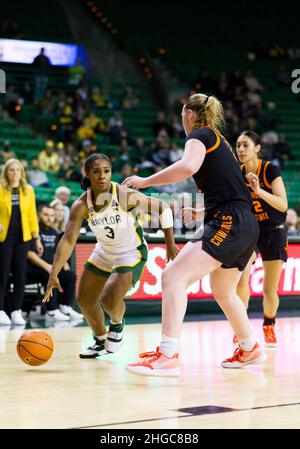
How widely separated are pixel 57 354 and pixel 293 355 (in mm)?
2382

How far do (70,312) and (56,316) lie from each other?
0.27 metres

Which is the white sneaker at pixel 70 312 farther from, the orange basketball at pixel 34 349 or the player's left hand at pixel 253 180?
the orange basketball at pixel 34 349

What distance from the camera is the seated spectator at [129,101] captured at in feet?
87.0

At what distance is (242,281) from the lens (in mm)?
9977

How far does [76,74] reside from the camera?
26.4 meters

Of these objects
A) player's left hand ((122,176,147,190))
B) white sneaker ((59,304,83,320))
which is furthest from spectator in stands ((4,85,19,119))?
player's left hand ((122,176,147,190))

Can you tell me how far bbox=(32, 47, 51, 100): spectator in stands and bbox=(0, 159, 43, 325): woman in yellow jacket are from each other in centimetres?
1226

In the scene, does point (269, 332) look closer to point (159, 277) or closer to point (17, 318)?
point (17, 318)

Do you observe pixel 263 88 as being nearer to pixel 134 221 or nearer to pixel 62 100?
pixel 62 100

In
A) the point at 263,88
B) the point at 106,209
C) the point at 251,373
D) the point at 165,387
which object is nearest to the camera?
the point at 165,387

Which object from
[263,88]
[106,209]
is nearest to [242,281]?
[106,209]

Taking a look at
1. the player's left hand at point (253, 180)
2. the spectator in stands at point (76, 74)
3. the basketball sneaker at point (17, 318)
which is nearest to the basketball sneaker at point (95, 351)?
the player's left hand at point (253, 180)

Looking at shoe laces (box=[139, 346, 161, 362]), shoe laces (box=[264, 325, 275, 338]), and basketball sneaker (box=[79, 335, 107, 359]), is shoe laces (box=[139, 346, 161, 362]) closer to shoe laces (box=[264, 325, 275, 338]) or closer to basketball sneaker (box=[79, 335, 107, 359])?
basketball sneaker (box=[79, 335, 107, 359])

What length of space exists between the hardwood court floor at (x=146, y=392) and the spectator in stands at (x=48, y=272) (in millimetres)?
3395
